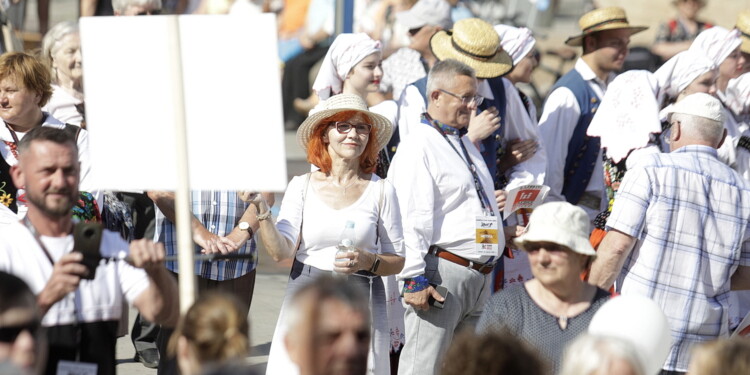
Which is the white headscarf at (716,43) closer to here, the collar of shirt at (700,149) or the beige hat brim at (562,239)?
the collar of shirt at (700,149)

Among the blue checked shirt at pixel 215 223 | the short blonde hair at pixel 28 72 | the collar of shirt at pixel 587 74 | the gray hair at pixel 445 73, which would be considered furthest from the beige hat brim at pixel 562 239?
the collar of shirt at pixel 587 74

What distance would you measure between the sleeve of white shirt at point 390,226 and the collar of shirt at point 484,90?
1.47m

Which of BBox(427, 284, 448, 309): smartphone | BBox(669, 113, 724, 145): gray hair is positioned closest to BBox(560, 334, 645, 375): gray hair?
BBox(669, 113, 724, 145): gray hair

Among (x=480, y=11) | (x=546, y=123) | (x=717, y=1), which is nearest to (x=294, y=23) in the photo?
(x=480, y=11)

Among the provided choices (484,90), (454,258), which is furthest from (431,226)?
(484,90)

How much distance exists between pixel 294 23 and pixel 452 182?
837 cm

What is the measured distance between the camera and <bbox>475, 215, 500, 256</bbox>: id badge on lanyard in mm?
5883

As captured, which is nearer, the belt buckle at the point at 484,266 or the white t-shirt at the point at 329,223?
the white t-shirt at the point at 329,223

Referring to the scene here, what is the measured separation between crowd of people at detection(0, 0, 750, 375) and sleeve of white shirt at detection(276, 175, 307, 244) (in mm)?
14

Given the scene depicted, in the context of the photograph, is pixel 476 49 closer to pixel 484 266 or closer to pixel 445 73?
pixel 445 73

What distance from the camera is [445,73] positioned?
6066 mm

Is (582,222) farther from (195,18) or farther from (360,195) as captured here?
(195,18)

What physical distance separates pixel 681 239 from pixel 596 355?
2106mm

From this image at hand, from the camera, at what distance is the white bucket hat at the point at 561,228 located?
4.43 metres
